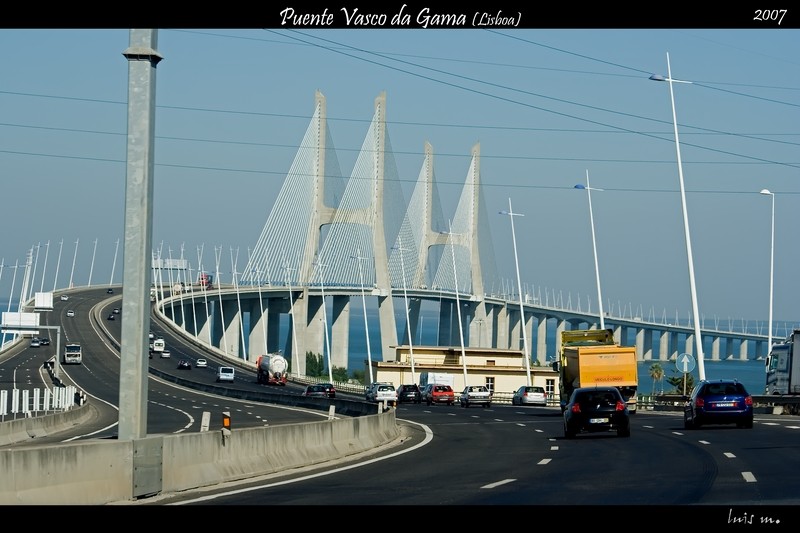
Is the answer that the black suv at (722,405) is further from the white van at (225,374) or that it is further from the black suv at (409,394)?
the white van at (225,374)

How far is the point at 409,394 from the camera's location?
85375 millimetres

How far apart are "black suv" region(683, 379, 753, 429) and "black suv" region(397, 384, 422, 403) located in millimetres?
45563

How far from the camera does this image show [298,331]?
141m

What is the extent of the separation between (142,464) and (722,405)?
82.5 ft

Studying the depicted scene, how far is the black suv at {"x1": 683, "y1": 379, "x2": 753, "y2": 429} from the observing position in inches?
1538

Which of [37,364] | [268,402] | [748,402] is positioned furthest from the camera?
[37,364]

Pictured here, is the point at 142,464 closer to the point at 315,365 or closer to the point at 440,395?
the point at 440,395

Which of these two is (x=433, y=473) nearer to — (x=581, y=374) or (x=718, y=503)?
(x=718, y=503)

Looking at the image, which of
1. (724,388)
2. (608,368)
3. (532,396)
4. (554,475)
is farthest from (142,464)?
(532,396)

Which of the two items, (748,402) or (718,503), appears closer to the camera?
(718,503)

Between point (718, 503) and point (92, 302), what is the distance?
168909mm
